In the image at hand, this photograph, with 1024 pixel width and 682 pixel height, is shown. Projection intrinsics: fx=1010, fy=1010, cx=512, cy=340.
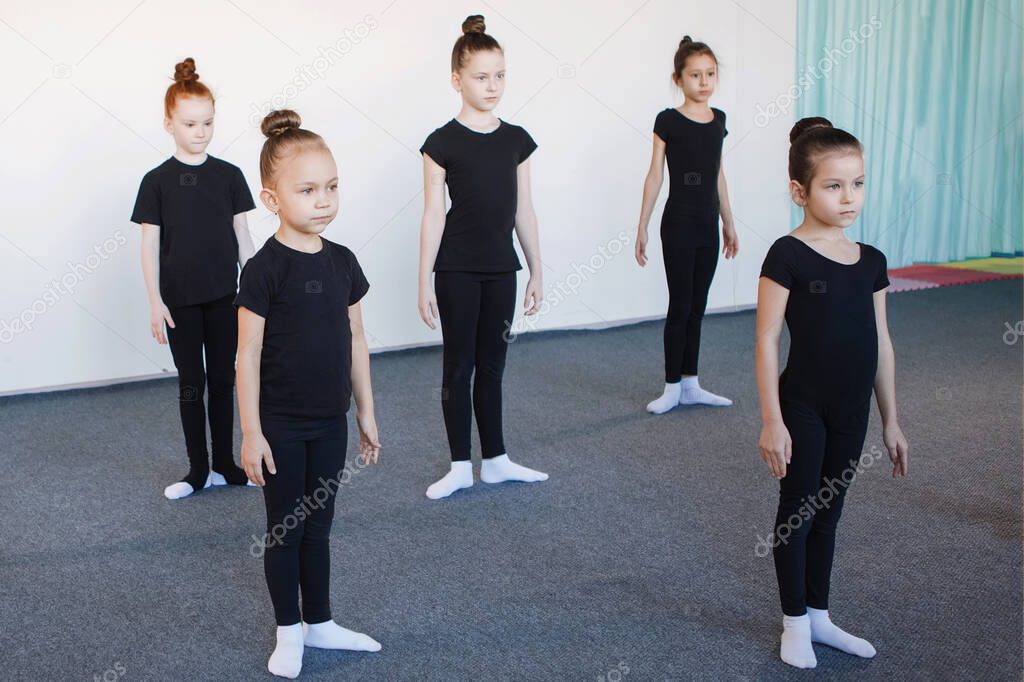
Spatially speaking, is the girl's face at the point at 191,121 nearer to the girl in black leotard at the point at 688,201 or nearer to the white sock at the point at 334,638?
the white sock at the point at 334,638

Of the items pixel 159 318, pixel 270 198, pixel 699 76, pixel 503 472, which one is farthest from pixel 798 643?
pixel 699 76

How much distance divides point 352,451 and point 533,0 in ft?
8.26

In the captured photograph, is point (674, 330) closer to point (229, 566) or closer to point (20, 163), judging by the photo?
point (229, 566)

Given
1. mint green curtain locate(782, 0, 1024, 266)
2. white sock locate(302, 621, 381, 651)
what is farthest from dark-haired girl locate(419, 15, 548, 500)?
mint green curtain locate(782, 0, 1024, 266)

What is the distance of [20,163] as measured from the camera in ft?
13.3

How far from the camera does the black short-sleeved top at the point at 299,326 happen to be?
6.11 feet

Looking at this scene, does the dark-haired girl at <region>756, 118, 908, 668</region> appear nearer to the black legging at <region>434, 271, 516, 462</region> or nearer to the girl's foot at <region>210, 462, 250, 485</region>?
the black legging at <region>434, 271, 516, 462</region>

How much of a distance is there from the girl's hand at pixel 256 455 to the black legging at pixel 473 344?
3.24ft

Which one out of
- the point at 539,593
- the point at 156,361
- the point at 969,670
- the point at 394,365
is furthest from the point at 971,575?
the point at 156,361

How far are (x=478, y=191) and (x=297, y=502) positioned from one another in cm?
116

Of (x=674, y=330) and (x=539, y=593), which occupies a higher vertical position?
(x=674, y=330)

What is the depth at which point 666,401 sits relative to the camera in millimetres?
3703

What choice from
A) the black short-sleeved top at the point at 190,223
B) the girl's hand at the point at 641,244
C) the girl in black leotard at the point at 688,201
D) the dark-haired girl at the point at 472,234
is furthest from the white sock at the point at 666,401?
the black short-sleeved top at the point at 190,223

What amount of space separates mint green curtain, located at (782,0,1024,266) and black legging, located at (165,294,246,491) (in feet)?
12.4
